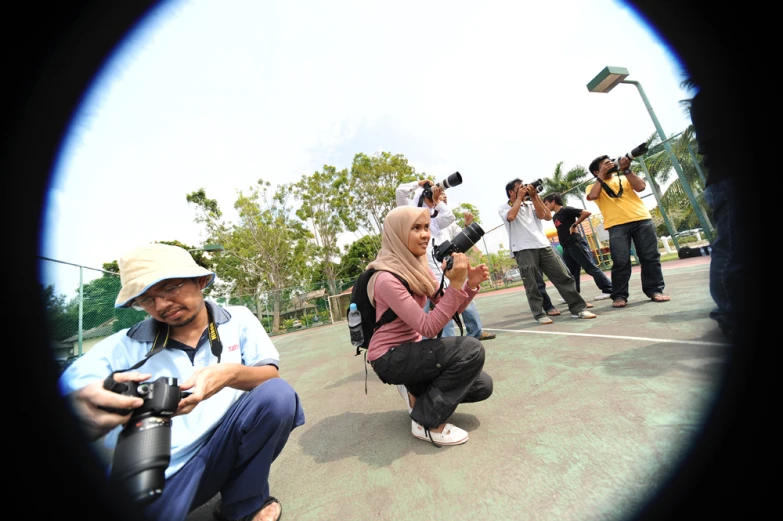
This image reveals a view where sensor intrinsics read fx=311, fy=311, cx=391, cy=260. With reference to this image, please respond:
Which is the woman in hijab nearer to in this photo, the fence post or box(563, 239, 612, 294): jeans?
box(563, 239, 612, 294): jeans

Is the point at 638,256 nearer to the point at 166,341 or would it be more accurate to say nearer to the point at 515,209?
the point at 515,209

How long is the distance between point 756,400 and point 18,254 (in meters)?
Result: 8.53

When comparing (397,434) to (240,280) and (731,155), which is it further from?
(240,280)

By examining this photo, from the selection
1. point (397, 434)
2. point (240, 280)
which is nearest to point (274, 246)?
point (240, 280)

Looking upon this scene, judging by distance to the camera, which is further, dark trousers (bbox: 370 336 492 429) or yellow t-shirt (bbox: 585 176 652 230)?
yellow t-shirt (bbox: 585 176 652 230)

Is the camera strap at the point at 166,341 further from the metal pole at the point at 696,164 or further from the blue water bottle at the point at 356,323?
the metal pole at the point at 696,164

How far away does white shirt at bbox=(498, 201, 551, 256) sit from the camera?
4512 mm

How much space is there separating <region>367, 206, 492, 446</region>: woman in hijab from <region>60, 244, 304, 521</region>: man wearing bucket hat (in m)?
0.66

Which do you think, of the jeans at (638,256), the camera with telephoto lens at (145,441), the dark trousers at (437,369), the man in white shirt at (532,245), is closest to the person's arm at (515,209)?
the man in white shirt at (532,245)

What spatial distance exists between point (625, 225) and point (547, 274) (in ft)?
3.80

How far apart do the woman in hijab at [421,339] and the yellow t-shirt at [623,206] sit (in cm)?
341

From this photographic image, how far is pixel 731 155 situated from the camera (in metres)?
1.94

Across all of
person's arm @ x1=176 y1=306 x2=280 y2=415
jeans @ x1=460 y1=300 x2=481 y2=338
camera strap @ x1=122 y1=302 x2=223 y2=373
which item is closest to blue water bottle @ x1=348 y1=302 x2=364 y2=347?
person's arm @ x1=176 y1=306 x2=280 y2=415

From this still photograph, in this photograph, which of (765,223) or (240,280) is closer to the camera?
(765,223)
